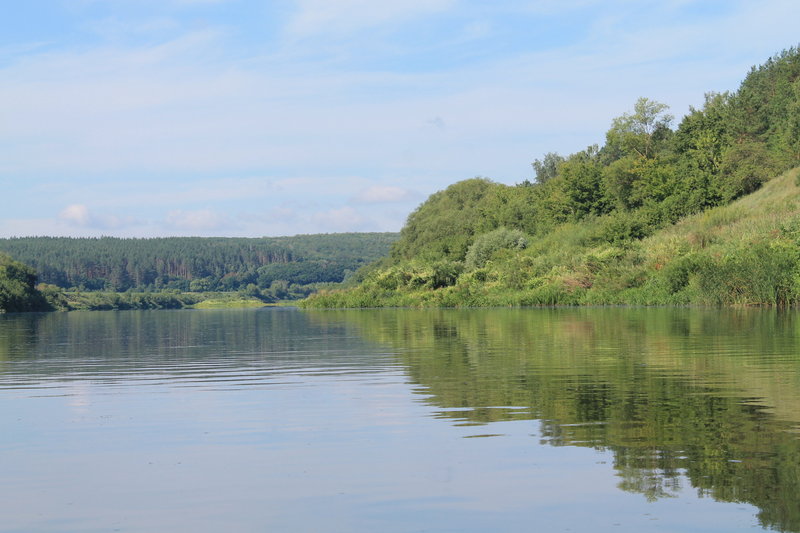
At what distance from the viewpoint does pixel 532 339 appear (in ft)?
104

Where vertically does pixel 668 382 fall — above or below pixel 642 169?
below

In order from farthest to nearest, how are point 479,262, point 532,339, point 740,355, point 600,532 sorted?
point 479,262, point 532,339, point 740,355, point 600,532

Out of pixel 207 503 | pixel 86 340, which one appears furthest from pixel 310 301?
pixel 207 503

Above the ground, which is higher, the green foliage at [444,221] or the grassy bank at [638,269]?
the green foliage at [444,221]

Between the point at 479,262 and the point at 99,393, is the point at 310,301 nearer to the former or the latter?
the point at 479,262

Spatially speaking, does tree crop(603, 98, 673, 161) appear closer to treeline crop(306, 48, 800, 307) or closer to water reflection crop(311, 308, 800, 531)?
treeline crop(306, 48, 800, 307)

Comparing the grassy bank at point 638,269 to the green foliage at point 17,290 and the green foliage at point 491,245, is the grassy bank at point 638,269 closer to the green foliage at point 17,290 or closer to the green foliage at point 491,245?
the green foliage at point 491,245

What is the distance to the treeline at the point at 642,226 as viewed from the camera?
64812 mm

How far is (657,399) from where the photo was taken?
1530cm

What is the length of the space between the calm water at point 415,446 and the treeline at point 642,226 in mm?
40281

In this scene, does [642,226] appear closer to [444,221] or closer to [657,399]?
[444,221]

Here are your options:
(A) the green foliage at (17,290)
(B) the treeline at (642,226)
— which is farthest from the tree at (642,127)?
(A) the green foliage at (17,290)

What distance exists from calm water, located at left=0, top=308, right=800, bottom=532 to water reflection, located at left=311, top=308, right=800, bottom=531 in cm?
5

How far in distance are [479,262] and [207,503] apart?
9558cm
